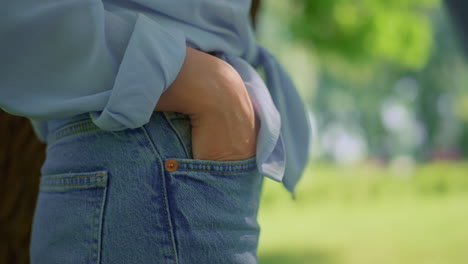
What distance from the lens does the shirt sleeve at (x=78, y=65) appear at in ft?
3.17

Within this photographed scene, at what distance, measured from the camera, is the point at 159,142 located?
1015mm

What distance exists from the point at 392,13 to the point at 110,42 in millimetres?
6716

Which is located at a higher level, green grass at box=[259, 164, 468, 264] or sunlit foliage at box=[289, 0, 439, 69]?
sunlit foliage at box=[289, 0, 439, 69]

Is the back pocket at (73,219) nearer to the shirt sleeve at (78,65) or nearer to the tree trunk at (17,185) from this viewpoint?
the shirt sleeve at (78,65)

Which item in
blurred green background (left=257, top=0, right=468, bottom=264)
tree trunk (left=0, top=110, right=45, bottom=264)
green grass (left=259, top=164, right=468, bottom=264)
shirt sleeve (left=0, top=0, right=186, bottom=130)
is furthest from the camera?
blurred green background (left=257, top=0, right=468, bottom=264)

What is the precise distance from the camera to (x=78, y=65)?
99 cm

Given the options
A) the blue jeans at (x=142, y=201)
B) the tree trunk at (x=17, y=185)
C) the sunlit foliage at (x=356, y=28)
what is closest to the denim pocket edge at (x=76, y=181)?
the blue jeans at (x=142, y=201)

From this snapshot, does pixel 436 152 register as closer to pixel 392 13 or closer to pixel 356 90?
pixel 356 90

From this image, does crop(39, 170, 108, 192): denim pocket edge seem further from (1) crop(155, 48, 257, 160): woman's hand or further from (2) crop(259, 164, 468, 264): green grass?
(2) crop(259, 164, 468, 264): green grass

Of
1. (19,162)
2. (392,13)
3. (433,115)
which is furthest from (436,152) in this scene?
(19,162)

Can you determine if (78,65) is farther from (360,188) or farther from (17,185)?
(360,188)

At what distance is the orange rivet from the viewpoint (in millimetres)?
992

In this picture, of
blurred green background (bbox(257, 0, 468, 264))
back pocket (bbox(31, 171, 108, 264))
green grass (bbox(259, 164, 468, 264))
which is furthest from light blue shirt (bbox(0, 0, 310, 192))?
green grass (bbox(259, 164, 468, 264))

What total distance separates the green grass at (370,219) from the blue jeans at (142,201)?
16.5 ft
